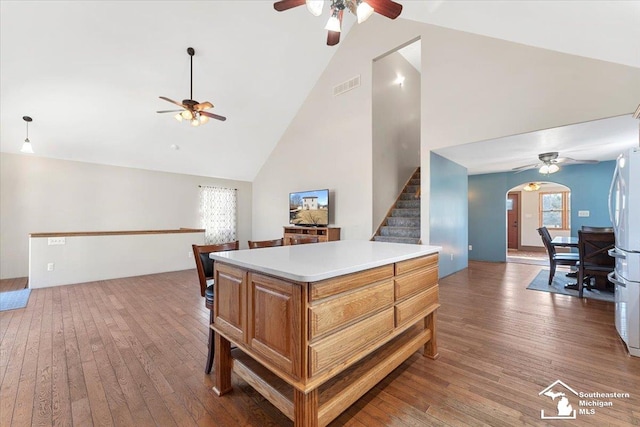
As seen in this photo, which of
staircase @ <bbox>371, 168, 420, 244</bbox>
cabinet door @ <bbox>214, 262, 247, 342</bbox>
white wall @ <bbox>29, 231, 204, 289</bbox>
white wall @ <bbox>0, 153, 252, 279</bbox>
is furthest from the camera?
white wall @ <bbox>0, 153, 252, 279</bbox>

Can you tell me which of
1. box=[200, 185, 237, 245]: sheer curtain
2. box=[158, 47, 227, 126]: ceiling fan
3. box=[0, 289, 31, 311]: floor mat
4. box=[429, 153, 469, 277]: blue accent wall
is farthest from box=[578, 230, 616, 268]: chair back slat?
box=[0, 289, 31, 311]: floor mat

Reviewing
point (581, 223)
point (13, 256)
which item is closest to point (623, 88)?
point (581, 223)

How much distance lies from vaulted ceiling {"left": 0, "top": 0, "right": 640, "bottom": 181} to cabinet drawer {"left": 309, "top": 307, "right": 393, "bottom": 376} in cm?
272

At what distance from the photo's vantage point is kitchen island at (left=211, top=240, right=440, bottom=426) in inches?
48.2

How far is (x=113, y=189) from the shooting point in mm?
6090

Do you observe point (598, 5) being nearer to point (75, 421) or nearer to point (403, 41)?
point (403, 41)

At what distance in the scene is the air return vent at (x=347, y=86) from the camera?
214 inches

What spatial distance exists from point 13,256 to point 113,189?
206 centimetres

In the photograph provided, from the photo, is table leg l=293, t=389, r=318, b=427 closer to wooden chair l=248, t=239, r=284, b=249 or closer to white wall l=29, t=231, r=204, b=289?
wooden chair l=248, t=239, r=284, b=249

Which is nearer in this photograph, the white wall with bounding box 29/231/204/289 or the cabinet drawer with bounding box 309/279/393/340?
the cabinet drawer with bounding box 309/279/393/340

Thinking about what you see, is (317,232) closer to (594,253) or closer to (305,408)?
(594,253)

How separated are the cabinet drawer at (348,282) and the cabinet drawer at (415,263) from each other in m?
0.12

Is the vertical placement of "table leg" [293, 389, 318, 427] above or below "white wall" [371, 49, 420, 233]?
below

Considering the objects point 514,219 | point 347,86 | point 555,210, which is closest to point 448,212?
point 347,86
